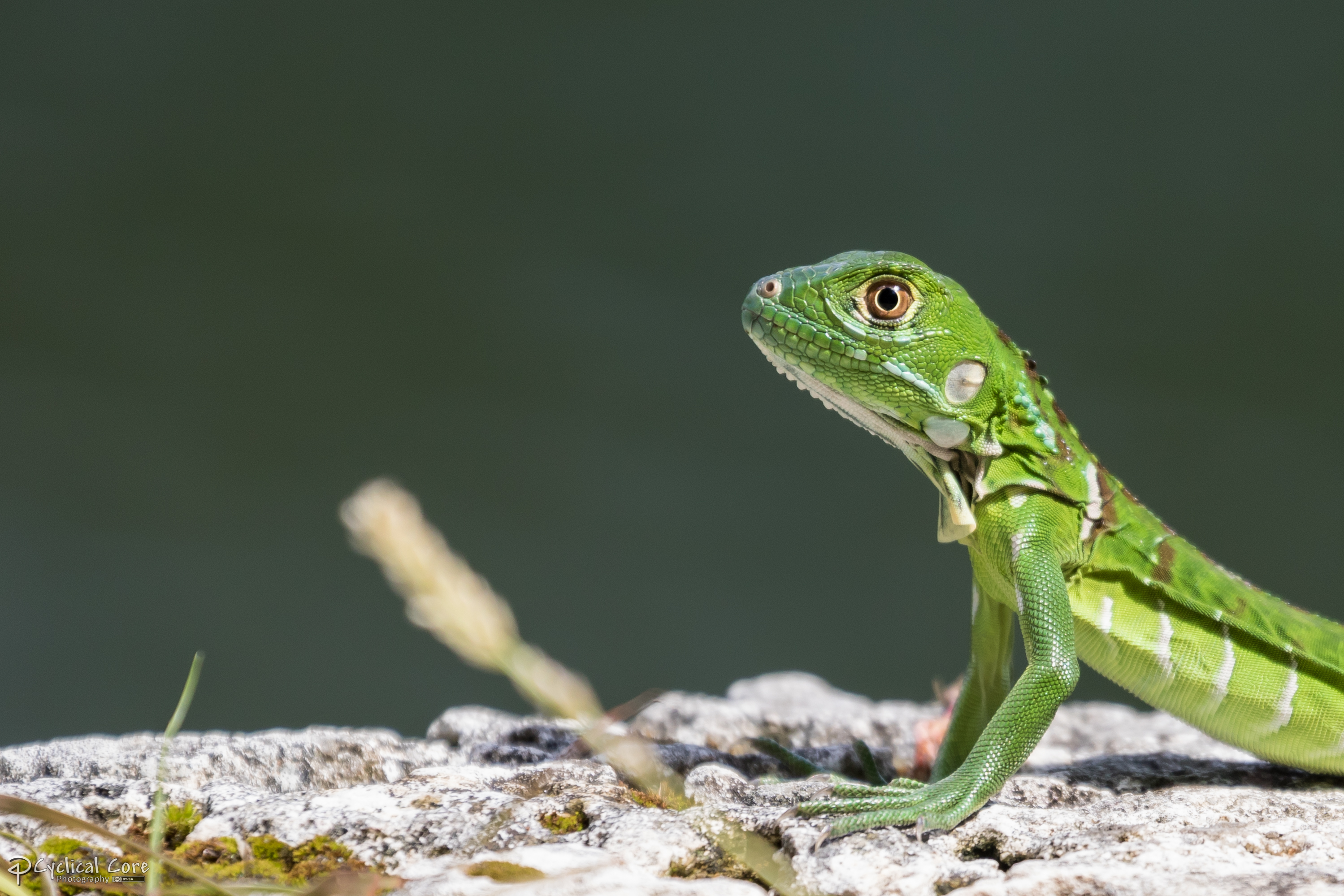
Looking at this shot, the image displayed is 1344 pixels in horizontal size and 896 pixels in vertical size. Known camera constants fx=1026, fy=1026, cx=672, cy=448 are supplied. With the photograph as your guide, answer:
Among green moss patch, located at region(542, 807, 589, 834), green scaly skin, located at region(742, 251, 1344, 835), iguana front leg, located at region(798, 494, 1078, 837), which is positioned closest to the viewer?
green moss patch, located at region(542, 807, 589, 834)

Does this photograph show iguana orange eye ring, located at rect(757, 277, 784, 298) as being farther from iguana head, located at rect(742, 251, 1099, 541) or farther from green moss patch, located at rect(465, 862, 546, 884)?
green moss patch, located at rect(465, 862, 546, 884)

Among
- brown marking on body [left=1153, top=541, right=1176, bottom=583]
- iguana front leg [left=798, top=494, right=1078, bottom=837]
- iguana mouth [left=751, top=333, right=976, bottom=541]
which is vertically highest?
iguana mouth [left=751, top=333, right=976, bottom=541]

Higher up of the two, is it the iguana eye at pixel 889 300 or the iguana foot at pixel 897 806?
the iguana eye at pixel 889 300

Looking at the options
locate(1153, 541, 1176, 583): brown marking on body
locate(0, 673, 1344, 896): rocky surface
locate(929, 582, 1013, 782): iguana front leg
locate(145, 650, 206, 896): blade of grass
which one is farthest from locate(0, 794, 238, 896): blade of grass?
locate(1153, 541, 1176, 583): brown marking on body

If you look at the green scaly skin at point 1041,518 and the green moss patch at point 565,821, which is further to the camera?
the green scaly skin at point 1041,518

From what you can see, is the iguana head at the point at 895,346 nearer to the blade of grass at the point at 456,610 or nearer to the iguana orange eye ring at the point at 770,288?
the iguana orange eye ring at the point at 770,288

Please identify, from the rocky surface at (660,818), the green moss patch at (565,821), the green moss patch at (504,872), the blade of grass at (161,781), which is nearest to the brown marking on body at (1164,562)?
the rocky surface at (660,818)

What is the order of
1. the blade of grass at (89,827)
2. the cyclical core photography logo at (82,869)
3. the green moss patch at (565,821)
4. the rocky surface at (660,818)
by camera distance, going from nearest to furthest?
the blade of grass at (89,827)
the cyclical core photography logo at (82,869)
the rocky surface at (660,818)
the green moss patch at (565,821)
